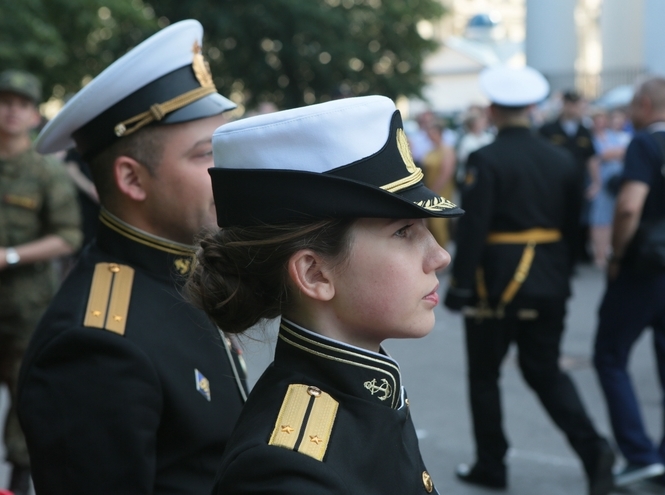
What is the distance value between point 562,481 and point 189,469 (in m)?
3.19

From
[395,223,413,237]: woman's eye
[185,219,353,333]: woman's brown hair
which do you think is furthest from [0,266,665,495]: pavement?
[395,223,413,237]: woman's eye

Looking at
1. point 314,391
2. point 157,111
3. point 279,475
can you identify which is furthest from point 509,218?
point 279,475

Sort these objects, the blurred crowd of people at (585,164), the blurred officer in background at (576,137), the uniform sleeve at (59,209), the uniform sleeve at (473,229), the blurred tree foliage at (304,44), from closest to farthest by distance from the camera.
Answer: the uniform sleeve at (59,209) → the uniform sleeve at (473,229) → the blurred officer in background at (576,137) → the blurred crowd of people at (585,164) → the blurred tree foliage at (304,44)

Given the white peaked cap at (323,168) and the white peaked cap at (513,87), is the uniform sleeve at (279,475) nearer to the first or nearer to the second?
Result: the white peaked cap at (323,168)

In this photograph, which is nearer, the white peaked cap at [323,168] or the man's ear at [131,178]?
the white peaked cap at [323,168]

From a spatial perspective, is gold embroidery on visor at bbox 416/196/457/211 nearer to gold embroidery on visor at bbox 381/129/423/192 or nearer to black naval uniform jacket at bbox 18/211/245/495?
gold embroidery on visor at bbox 381/129/423/192

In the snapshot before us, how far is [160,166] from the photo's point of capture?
7.69 ft

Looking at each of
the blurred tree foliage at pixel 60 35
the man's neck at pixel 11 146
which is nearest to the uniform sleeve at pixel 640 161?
the man's neck at pixel 11 146

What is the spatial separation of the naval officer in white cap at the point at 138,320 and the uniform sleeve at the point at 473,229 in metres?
2.47

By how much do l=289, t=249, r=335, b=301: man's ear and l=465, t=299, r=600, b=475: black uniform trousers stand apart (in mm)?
3226

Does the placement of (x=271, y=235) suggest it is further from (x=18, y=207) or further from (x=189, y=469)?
(x=18, y=207)

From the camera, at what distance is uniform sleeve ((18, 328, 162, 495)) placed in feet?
6.45

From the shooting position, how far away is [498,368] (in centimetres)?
491

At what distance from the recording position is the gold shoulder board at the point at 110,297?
2.12m
